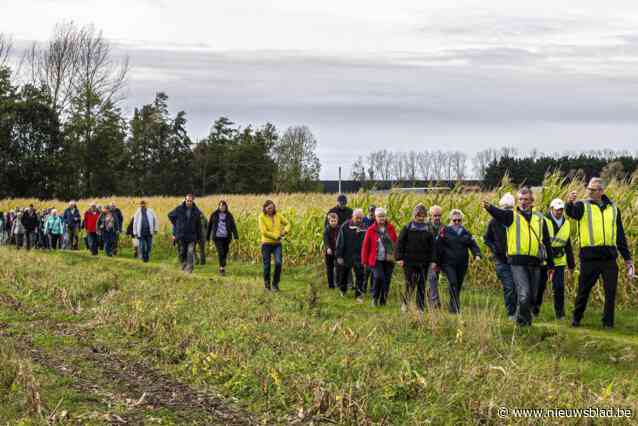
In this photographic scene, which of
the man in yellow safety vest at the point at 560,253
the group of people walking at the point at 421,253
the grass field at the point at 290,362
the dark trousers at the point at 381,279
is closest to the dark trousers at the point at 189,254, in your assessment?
the grass field at the point at 290,362

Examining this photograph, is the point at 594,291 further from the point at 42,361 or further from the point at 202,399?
the point at 42,361

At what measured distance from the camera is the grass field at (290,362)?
8523 millimetres

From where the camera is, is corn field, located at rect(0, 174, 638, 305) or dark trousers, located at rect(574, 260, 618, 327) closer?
dark trousers, located at rect(574, 260, 618, 327)

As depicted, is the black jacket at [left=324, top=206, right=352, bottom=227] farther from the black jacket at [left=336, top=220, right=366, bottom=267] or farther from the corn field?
the corn field

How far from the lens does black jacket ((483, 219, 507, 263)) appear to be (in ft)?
42.7

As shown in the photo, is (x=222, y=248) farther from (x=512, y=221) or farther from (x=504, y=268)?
(x=512, y=221)

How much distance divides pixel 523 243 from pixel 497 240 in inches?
38.5

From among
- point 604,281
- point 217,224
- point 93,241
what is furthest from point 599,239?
point 93,241

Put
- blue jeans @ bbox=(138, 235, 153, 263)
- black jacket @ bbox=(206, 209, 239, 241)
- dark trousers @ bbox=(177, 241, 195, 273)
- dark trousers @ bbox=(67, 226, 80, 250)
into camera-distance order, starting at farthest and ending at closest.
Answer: dark trousers @ bbox=(67, 226, 80, 250), blue jeans @ bbox=(138, 235, 153, 263), dark trousers @ bbox=(177, 241, 195, 273), black jacket @ bbox=(206, 209, 239, 241)

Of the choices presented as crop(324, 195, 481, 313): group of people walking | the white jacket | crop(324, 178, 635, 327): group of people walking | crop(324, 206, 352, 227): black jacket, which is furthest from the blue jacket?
crop(324, 195, 481, 313): group of people walking

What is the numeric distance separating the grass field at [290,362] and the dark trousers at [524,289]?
20cm

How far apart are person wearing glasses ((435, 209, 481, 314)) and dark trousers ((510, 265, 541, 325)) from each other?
1.34 metres

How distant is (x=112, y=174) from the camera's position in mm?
68938

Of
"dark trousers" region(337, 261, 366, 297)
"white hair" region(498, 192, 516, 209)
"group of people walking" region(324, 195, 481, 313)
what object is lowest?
"dark trousers" region(337, 261, 366, 297)
